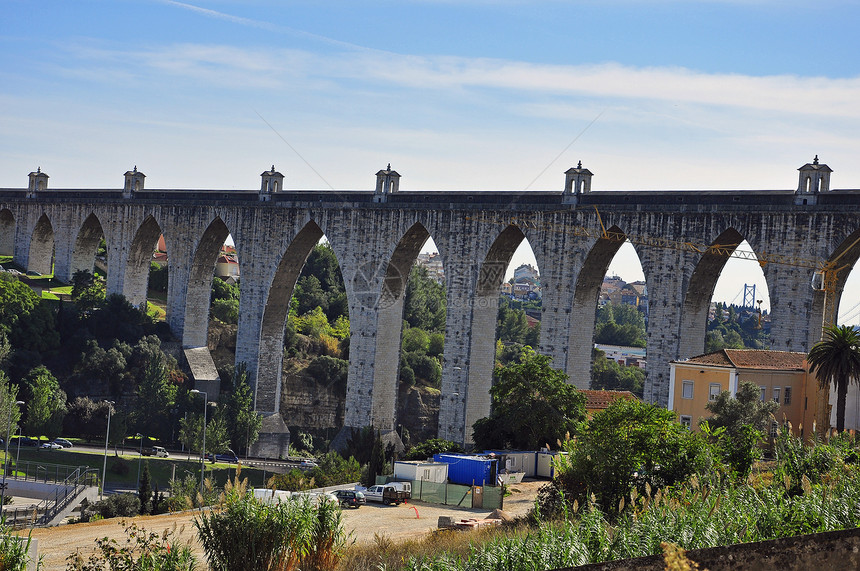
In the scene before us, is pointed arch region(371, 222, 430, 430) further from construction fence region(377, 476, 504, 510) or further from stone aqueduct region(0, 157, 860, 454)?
construction fence region(377, 476, 504, 510)

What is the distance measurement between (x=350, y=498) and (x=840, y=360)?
17355mm

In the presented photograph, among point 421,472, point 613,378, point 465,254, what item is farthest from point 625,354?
point 421,472

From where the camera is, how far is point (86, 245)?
8169 centimetres

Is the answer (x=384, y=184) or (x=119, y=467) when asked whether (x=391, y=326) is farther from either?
(x=119, y=467)

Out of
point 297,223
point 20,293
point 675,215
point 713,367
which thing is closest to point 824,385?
point 713,367

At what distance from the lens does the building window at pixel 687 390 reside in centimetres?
4453

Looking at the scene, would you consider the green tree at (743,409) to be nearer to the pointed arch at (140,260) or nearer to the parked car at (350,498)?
the parked car at (350,498)

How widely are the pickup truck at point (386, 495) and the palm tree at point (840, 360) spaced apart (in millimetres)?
15065

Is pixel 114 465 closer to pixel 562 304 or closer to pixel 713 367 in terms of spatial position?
pixel 562 304

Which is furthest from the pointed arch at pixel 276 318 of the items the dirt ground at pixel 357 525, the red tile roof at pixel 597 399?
the dirt ground at pixel 357 525

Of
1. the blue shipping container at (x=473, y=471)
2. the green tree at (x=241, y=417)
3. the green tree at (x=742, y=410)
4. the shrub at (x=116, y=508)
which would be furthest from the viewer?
the green tree at (x=241, y=417)

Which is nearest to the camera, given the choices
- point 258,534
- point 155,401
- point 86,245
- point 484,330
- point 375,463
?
point 258,534

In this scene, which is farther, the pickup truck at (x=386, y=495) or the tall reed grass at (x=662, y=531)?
the pickup truck at (x=386, y=495)

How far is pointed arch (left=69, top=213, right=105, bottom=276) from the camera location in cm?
8012
